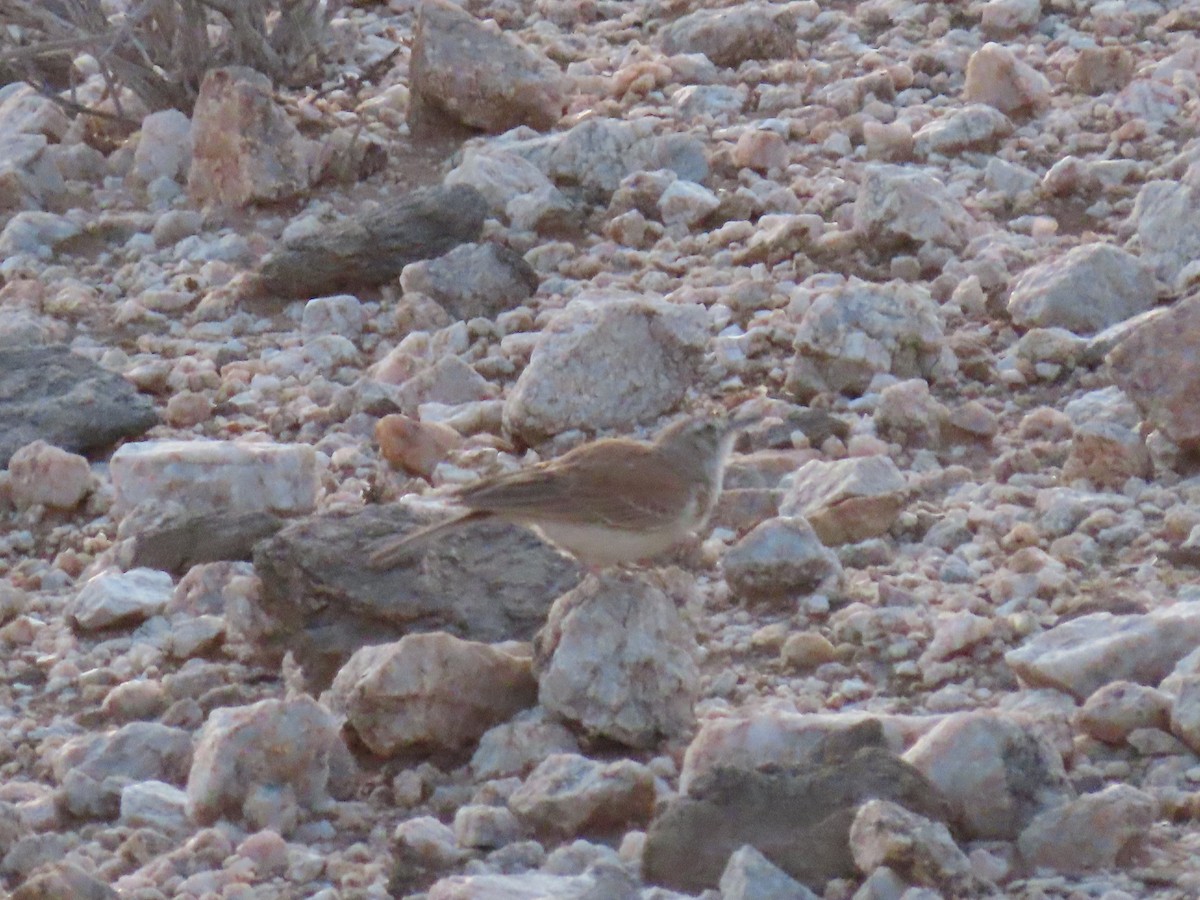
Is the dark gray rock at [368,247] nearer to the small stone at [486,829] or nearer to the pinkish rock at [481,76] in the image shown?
the pinkish rock at [481,76]

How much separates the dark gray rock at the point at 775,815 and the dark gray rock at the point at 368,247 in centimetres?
384

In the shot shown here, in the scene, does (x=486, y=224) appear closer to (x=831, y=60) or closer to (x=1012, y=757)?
(x=831, y=60)

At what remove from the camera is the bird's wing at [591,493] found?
5.09m

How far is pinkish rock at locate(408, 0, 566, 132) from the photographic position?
856cm

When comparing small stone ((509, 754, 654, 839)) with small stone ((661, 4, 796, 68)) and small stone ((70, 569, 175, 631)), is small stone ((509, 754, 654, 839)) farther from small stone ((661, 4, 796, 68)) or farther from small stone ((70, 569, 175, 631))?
small stone ((661, 4, 796, 68))

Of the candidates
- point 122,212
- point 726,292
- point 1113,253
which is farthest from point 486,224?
point 1113,253

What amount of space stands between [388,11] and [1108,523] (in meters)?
5.74

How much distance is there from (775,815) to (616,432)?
104 inches

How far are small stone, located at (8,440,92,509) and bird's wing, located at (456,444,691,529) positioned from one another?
5.84 ft

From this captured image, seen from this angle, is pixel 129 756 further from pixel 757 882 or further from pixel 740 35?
pixel 740 35

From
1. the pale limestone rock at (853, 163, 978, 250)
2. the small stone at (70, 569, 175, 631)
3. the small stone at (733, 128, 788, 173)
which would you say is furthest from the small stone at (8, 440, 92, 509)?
the small stone at (733, 128, 788, 173)

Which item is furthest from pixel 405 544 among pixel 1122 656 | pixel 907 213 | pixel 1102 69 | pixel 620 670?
pixel 1102 69

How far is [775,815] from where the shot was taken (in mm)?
4008

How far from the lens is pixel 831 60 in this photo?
8.87 metres
